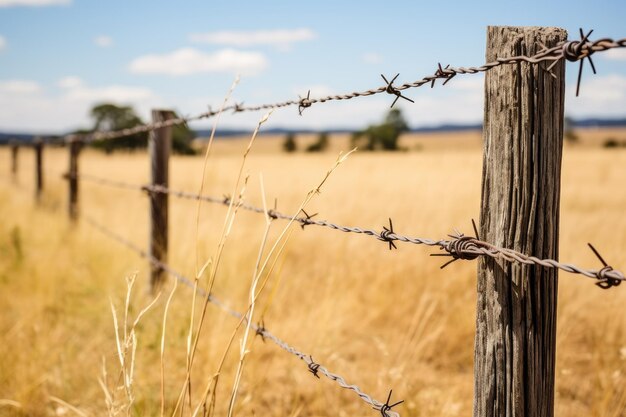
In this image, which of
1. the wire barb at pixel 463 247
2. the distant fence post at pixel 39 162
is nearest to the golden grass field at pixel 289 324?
the wire barb at pixel 463 247

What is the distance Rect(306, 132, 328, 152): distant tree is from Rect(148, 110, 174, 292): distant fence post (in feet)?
225

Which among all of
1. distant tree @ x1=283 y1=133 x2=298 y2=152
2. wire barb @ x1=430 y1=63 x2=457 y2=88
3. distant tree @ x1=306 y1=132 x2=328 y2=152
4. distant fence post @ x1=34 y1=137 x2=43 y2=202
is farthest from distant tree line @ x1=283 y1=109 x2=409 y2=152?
wire barb @ x1=430 y1=63 x2=457 y2=88

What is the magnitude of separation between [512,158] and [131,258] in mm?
3849

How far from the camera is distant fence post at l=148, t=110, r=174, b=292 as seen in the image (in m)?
3.39

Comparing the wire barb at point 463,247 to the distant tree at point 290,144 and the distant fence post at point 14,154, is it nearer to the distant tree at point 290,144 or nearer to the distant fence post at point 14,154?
the distant fence post at point 14,154

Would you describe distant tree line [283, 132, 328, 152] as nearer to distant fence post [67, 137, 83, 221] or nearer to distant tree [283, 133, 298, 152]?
distant tree [283, 133, 298, 152]

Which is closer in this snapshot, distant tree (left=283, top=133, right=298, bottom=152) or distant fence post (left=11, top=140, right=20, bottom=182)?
distant fence post (left=11, top=140, right=20, bottom=182)

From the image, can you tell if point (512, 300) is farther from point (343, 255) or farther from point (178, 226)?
point (178, 226)

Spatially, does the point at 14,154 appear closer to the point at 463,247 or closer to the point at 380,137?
the point at 463,247

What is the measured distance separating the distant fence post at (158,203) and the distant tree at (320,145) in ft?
225

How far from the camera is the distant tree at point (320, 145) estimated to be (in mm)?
72062

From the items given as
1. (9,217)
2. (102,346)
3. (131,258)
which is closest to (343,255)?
(131,258)

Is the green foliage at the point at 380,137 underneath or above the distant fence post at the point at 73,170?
above

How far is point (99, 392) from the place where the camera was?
2.61 metres
